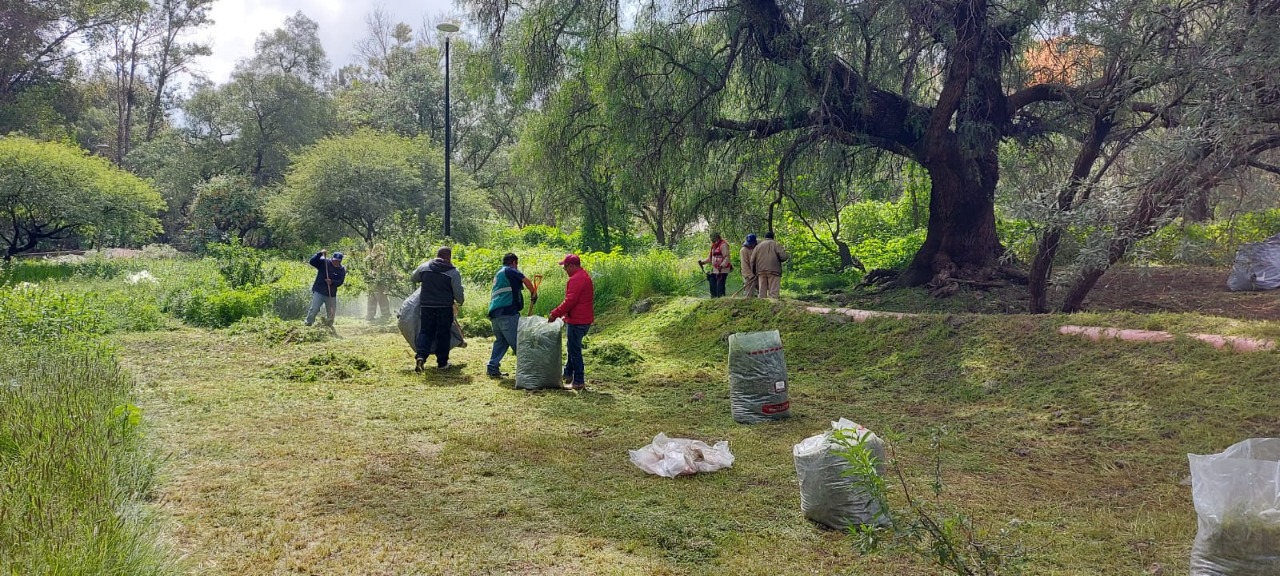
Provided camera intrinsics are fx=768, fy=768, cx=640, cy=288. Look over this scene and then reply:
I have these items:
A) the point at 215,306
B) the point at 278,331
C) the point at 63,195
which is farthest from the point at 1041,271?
the point at 63,195

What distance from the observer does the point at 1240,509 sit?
2.98 metres

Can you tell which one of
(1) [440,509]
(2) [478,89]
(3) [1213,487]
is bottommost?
(1) [440,509]

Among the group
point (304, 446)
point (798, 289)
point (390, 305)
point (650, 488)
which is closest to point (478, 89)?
point (390, 305)

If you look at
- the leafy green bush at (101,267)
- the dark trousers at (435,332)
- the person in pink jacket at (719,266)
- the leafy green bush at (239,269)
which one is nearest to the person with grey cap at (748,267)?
the person in pink jacket at (719,266)

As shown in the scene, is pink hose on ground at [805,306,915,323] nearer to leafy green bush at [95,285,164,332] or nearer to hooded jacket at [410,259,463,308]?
hooded jacket at [410,259,463,308]

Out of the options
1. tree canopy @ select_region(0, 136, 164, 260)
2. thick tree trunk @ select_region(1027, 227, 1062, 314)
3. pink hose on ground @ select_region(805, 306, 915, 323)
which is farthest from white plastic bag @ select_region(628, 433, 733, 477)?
tree canopy @ select_region(0, 136, 164, 260)

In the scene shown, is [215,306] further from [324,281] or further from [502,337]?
[502,337]

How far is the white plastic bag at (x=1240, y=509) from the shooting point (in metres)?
2.93

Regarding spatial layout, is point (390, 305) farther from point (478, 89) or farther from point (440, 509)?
point (440, 509)

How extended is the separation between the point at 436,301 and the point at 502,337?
900mm

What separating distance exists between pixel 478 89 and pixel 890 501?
11.8 m

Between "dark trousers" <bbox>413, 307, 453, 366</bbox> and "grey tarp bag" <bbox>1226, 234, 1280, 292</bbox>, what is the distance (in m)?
Result: 11.8

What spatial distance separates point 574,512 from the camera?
443 centimetres

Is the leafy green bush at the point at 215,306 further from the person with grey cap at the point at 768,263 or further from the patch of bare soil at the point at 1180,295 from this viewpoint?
the patch of bare soil at the point at 1180,295
